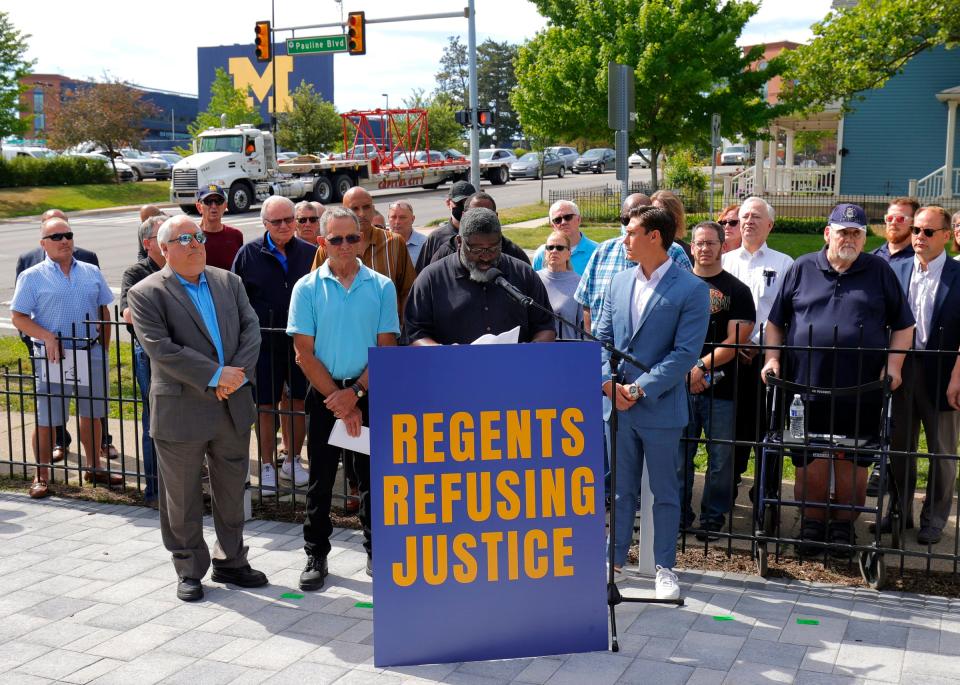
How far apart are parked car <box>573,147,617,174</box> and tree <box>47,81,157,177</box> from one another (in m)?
21.7

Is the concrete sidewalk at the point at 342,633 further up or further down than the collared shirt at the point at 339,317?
further down

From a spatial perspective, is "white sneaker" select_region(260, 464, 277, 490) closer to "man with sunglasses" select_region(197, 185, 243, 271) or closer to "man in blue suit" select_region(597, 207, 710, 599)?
"man with sunglasses" select_region(197, 185, 243, 271)

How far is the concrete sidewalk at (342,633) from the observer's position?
4223 mm

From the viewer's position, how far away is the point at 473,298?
16.5 feet

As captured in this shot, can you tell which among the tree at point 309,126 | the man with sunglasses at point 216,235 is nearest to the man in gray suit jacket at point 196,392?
the man with sunglasses at point 216,235

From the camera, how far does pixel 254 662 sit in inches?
171

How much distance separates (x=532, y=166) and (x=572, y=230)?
134ft

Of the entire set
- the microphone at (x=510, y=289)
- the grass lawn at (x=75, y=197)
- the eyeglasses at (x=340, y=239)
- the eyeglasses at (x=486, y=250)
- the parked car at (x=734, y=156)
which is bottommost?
the microphone at (x=510, y=289)

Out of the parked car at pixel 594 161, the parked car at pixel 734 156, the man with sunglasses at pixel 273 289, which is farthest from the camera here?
the parked car at pixel 734 156

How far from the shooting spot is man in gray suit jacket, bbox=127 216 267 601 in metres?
4.98

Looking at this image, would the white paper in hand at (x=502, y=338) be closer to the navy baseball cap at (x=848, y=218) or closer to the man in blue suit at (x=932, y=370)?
the navy baseball cap at (x=848, y=218)

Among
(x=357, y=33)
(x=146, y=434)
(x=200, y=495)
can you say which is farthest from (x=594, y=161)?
(x=200, y=495)

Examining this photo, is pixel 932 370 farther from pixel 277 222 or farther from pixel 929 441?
pixel 277 222

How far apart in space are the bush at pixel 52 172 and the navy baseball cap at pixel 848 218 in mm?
38456
